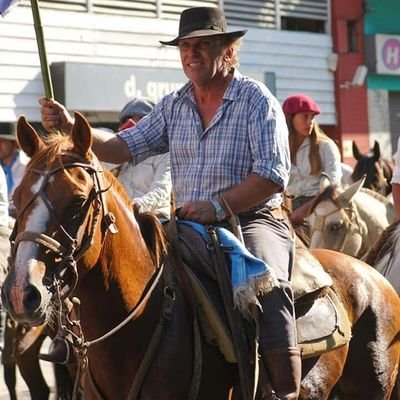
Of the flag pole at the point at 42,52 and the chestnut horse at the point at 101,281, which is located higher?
the flag pole at the point at 42,52

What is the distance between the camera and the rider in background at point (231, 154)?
472 cm

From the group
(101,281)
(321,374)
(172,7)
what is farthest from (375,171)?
(172,7)

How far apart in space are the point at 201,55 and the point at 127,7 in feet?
42.8

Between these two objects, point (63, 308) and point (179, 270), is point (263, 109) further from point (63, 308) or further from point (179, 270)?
point (63, 308)

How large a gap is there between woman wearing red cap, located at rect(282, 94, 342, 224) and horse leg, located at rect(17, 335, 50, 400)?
95.6 inches

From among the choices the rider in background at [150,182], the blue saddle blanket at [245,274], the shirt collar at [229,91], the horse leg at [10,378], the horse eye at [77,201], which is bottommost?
the horse leg at [10,378]

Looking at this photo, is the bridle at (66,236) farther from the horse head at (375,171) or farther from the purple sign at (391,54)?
the purple sign at (391,54)

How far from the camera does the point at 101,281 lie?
14.6ft

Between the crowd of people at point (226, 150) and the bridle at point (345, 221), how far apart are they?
13.5 feet

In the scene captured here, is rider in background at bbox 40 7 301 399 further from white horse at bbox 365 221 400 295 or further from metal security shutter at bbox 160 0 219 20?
metal security shutter at bbox 160 0 219 20

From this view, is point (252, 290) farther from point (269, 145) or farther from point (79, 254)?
point (79, 254)

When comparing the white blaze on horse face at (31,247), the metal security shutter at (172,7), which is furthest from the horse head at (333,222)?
the metal security shutter at (172,7)

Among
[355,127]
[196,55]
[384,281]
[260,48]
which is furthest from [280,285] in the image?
[355,127]

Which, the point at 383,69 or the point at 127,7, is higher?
the point at 127,7
